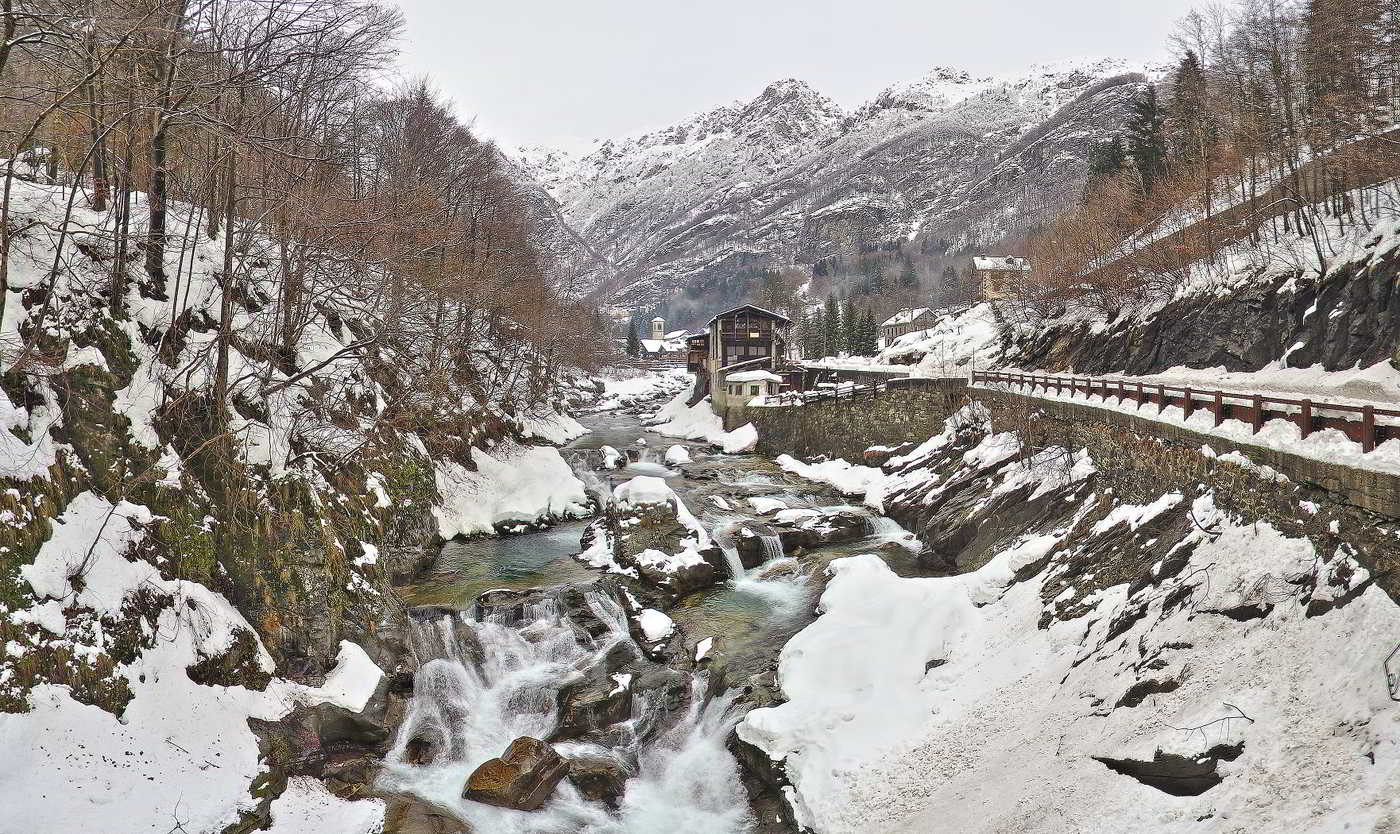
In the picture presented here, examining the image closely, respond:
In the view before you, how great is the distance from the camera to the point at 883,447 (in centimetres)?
3519

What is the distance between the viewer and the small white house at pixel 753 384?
166ft

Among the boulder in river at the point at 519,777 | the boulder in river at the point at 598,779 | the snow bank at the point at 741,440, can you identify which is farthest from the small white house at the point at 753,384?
the boulder in river at the point at 519,777

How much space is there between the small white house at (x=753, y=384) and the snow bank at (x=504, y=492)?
23.8 meters

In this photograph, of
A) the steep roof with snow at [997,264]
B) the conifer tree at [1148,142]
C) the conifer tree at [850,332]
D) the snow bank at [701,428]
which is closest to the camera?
the snow bank at [701,428]

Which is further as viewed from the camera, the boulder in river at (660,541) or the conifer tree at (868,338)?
the conifer tree at (868,338)

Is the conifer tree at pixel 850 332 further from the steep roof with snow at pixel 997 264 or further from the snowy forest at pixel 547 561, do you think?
the snowy forest at pixel 547 561

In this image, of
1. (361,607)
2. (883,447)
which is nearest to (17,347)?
(361,607)

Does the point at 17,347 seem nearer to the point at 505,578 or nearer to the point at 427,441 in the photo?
Answer: the point at 505,578

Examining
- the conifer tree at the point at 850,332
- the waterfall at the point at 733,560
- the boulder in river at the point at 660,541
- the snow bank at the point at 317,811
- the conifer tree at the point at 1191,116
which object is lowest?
the snow bank at the point at 317,811

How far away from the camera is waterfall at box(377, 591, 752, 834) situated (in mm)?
10938

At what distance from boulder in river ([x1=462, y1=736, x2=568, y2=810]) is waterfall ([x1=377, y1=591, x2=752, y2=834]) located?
152 millimetres

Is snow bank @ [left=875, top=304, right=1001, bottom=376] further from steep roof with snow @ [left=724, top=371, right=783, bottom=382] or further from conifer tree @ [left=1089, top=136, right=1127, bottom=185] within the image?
conifer tree @ [left=1089, top=136, right=1127, bottom=185]

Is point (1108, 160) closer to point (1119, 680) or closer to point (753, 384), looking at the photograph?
point (753, 384)

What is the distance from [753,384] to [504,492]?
1123 inches
